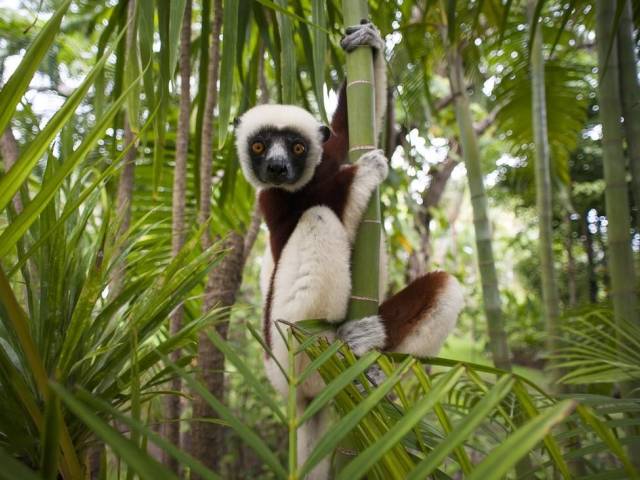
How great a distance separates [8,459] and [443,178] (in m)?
7.07

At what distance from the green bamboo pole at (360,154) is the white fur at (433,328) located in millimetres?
596

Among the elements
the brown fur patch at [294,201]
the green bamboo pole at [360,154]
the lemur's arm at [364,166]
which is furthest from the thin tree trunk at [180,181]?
the green bamboo pole at [360,154]

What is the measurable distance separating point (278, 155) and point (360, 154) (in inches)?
32.4

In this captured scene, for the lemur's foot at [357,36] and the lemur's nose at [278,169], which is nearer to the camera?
the lemur's foot at [357,36]

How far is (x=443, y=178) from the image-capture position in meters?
7.16

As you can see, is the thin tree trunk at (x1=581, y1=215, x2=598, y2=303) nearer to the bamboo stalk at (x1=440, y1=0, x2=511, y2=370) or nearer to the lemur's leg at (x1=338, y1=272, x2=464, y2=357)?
the bamboo stalk at (x1=440, y1=0, x2=511, y2=370)

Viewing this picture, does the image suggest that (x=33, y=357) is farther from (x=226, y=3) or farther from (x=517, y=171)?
(x=517, y=171)

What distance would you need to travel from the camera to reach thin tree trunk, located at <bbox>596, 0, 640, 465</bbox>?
6.63ft

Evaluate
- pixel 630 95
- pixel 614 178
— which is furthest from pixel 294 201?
pixel 630 95

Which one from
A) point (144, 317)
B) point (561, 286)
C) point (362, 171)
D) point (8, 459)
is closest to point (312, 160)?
point (362, 171)

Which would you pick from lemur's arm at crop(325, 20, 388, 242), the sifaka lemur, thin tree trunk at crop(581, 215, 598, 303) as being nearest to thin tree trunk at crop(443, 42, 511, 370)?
the sifaka lemur

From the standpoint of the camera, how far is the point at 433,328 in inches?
87.6

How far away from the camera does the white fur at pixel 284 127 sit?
2.53m

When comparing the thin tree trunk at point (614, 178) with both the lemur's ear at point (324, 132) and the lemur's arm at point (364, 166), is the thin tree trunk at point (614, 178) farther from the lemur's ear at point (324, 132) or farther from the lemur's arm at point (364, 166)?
the lemur's ear at point (324, 132)
